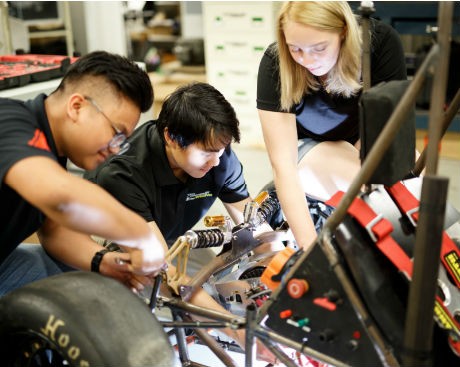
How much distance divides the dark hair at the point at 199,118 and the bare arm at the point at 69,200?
2.32 ft

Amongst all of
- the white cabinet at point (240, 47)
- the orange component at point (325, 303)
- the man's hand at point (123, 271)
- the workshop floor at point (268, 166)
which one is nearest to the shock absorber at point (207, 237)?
the man's hand at point (123, 271)

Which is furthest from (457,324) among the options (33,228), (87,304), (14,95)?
(14,95)

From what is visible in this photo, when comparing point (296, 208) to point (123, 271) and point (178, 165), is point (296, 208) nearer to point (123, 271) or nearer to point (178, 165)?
point (178, 165)

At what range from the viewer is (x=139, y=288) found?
6.11 ft

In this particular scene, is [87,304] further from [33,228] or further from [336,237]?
[336,237]

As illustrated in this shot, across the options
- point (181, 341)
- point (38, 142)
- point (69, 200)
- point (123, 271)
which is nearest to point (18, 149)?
point (38, 142)

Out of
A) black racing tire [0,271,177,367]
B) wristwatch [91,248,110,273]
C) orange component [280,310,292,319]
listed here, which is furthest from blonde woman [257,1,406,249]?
black racing tire [0,271,177,367]

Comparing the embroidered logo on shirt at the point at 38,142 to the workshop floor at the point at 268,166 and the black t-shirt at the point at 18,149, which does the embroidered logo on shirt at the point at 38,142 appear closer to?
the black t-shirt at the point at 18,149

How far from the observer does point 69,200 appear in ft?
4.67

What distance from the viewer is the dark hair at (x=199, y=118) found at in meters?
2.17

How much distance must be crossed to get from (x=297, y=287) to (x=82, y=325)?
0.50m

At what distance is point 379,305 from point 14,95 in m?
2.26

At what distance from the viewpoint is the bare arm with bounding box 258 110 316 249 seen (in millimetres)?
2232

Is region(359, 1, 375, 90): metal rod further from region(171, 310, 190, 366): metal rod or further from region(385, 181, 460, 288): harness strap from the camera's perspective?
region(171, 310, 190, 366): metal rod
